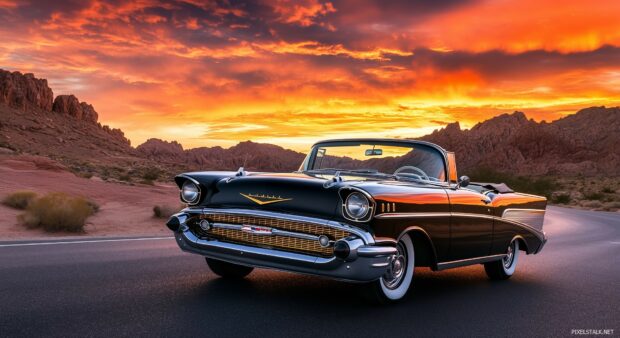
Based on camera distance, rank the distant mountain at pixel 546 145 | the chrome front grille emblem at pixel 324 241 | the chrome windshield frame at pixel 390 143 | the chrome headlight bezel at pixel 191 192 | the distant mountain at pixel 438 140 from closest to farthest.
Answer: the chrome front grille emblem at pixel 324 241
the chrome headlight bezel at pixel 191 192
the chrome windshield frame at pixel 390 143
the distant mountain at pixel 438 140
the distant mountain at pixel 546 145

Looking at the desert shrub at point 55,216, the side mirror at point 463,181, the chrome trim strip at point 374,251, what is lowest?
the desert shrub at point 55,216

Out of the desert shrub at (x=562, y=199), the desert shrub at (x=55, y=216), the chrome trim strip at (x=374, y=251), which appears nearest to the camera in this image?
the chrome trim strip at (x=374, y=251)

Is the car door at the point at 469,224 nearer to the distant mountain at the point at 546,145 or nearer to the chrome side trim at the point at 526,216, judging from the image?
the chrome side trim at the point at 526,216

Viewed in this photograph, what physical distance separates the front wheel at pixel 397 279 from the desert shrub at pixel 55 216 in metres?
11.7

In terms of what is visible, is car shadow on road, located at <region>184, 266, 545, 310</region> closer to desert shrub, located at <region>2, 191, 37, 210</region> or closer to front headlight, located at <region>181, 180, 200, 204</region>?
front headlight, located at <region>181, 180, 200, 204</region>

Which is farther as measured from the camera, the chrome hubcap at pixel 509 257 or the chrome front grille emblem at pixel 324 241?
the chrome hubcap at pixel 509 257

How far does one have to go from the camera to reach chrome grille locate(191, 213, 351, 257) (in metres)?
5.74

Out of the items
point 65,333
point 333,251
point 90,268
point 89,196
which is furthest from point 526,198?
point 89,196

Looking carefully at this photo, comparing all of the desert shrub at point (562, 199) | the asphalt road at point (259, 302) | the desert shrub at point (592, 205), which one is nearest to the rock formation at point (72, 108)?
the desert shrub at point (562, 199)

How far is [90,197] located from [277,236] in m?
24.5

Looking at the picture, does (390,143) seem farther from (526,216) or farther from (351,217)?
(526,216)

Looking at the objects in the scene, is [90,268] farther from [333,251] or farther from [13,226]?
[13,226]

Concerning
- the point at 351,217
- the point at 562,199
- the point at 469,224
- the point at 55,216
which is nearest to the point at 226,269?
the point at 351,217

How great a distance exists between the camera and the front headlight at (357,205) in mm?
5750
